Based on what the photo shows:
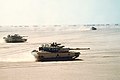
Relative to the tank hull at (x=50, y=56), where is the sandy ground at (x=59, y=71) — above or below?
below

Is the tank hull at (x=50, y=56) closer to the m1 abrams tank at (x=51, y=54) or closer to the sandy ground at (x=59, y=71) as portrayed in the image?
the m1 abrams tank at (x=51, y=54)

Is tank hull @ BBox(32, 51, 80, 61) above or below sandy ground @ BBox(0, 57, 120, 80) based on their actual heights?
above

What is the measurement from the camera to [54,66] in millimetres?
31125

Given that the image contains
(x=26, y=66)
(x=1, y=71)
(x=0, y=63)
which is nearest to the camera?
(x=1, y=71)

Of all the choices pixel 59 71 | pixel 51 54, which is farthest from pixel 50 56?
pixel 59 71

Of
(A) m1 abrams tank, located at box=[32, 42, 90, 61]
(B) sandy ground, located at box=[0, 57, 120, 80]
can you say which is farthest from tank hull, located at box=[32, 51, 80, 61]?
(B) sandy ground, located at box=[0, 57, 120, 80]

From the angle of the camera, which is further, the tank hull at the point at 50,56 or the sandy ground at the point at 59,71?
the tank hull at the point at 50,56

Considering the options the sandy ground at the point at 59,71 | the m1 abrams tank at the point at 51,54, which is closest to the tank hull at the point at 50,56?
the m1 abrams tank at the point at 51,54

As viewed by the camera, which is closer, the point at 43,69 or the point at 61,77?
the point at 61,77

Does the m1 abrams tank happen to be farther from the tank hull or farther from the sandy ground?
the sandy ground

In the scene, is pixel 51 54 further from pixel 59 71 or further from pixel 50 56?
pixel 59 71

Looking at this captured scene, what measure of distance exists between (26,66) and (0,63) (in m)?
3.63

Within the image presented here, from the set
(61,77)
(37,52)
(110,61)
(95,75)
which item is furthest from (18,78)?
(110,61)

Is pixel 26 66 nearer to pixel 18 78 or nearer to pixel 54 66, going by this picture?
pixel 54 66
